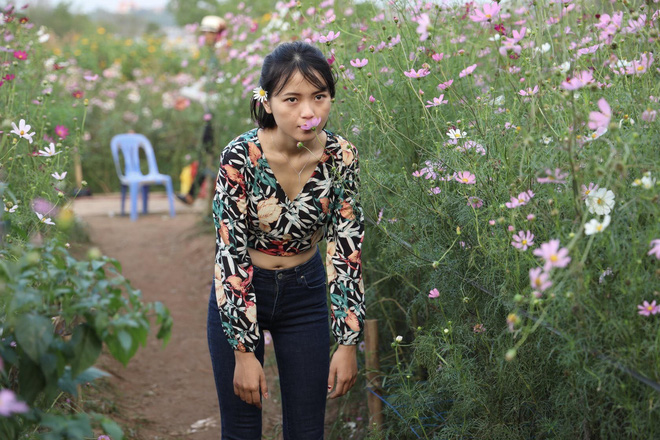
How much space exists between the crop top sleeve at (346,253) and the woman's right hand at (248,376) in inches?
9.9

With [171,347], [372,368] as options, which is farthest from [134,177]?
[372,368]

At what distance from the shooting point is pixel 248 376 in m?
1.98

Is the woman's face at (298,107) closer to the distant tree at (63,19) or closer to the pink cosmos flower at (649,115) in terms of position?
the pink cosmos flower at (649,115)

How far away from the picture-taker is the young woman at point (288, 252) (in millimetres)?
1961

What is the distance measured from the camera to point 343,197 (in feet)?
6.88

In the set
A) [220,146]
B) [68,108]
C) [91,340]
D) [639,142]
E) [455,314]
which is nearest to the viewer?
[91,340]

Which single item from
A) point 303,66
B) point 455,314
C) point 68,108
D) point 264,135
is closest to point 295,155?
point 264,135

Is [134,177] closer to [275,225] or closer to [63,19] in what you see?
[275,225]

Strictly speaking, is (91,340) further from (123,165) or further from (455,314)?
(123,165)

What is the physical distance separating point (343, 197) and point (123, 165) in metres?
9.59

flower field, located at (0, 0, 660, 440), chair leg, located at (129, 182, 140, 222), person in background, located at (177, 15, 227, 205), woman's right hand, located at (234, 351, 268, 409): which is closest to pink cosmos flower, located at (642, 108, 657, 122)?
flower field, located at (0, 0, 660, 440)

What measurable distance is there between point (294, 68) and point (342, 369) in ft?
2.71

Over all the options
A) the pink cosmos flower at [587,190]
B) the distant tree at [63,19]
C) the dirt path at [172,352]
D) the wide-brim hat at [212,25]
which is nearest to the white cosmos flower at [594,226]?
the pink cosmos flower at [587,190]

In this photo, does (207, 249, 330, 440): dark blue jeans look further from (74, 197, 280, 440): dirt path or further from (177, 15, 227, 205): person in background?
(177, 15, 227, 205): person in background
